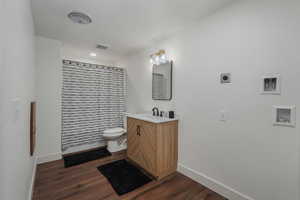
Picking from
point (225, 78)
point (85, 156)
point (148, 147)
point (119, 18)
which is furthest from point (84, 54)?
point (225, 78)

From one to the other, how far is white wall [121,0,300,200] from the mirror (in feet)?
0.47

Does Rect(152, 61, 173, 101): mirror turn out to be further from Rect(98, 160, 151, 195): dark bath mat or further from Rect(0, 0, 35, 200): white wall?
Rect(0, 0, 35, 200): white wall

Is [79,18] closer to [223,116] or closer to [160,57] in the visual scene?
[160,57]

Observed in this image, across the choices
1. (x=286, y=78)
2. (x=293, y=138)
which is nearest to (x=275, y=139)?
(x=293, y=138)

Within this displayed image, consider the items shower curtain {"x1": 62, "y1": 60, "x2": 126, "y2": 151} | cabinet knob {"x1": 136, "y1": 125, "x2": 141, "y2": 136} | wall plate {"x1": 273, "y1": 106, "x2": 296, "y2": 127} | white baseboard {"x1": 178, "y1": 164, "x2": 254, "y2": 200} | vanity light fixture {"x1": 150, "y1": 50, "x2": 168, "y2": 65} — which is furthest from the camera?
shower curtain {"x1": 62, "y1": 60, "x2": 126, "y2": 151}

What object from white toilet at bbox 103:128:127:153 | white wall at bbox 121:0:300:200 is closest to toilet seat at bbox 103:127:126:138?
white toilet at bbox 103:128:127:153

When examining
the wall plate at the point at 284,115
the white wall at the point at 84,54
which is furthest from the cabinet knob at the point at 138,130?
the white wall at the point at 84,54

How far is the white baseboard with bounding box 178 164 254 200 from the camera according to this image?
160 centimetres

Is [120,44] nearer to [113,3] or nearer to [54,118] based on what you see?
[113,3]

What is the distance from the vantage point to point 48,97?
8.34 ft

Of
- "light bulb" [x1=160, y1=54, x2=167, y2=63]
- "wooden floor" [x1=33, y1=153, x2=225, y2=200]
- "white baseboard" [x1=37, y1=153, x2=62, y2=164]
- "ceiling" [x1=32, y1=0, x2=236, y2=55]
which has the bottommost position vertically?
"wooden floor" [x1=33, y1=153, x2=225, y2=200]

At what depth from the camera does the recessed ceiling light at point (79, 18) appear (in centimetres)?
181

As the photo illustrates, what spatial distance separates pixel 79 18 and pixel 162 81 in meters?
1.62

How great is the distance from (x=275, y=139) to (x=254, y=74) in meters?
0.70
